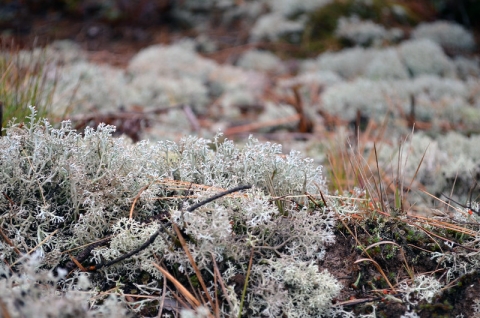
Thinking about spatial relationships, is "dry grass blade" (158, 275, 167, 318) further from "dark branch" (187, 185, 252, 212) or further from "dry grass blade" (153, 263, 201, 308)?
"dark branch" (187, 185, 252, 212)

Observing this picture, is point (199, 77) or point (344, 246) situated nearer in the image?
point (344, 246)

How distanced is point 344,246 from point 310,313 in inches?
13.2

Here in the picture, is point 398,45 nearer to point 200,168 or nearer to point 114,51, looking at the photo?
point 114,51

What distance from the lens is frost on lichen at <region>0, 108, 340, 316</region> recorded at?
1.47 meters

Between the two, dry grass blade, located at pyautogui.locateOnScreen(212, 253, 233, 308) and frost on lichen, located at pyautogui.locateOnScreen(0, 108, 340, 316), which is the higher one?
frost on lichen, located at pyautogui.locateOnScreen(0, 108, 340, 316)

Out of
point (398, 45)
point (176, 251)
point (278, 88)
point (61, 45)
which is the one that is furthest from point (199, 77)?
point (176, 251)

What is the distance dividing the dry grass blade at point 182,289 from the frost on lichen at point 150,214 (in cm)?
4

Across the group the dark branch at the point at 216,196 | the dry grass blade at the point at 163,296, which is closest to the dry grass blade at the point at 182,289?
the dry grass blade at the point at 163,296

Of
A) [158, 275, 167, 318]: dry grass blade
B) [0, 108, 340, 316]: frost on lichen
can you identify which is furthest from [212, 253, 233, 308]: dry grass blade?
[158, 275, 167, 318]: dry grass blade

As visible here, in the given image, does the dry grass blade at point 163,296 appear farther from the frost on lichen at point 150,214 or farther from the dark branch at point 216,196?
the dark branch at point 216,196

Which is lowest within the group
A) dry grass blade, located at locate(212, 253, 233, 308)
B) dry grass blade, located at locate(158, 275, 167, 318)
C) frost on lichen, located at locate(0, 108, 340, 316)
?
dry grass blade, located at locate(158, 275, 167, 318)

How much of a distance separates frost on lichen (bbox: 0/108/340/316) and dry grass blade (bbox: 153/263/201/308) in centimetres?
4

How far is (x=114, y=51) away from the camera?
23.5ft

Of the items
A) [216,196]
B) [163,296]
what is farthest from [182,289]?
[216,196]
